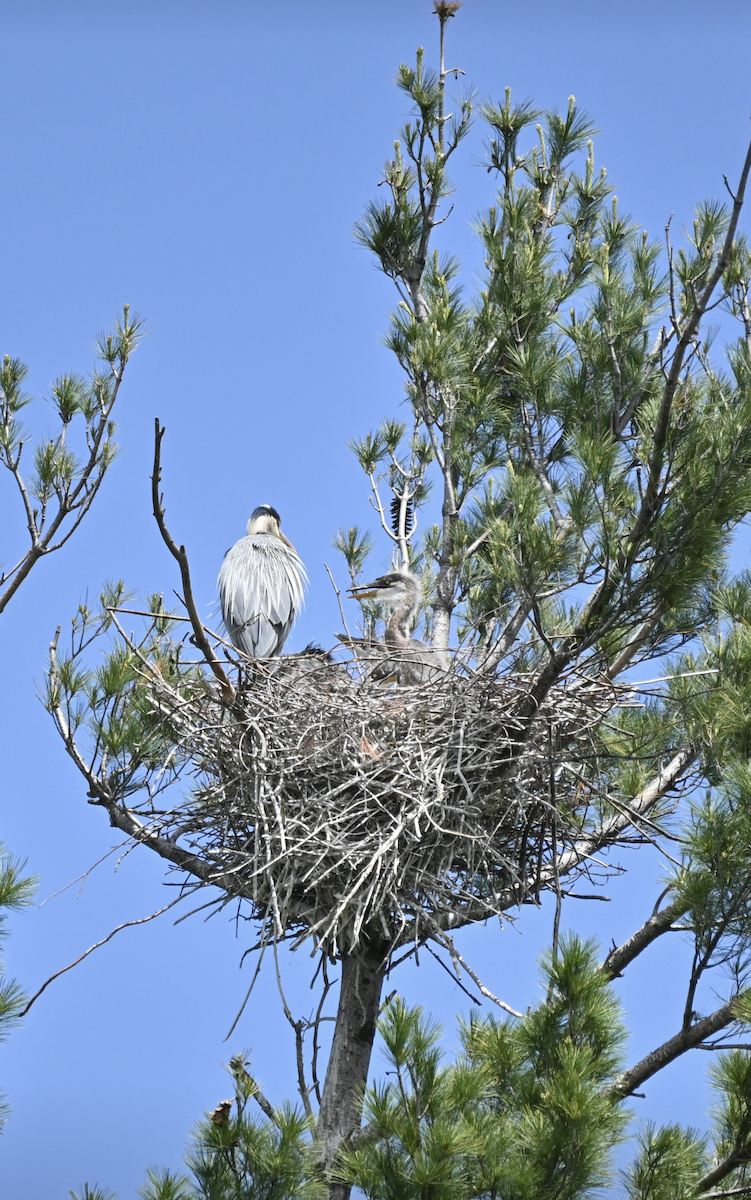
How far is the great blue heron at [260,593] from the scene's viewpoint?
7.18m

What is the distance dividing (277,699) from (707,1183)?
7.50 ft

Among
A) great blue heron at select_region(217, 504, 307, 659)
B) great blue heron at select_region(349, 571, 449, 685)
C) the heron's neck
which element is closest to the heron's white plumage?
great blue heron at select_region(217, 504, 307, 659)

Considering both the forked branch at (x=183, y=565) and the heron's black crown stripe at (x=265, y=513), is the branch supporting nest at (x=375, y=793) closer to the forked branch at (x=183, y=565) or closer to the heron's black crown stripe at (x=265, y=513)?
the forked branch at (x=183, y=565)

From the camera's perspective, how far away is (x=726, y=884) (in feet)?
15.5

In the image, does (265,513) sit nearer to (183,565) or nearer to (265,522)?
(265,522)

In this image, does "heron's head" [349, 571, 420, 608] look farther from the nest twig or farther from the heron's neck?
the nest twig

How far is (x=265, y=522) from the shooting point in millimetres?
8594

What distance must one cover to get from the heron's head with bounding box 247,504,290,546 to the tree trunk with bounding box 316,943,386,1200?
11.8 feet

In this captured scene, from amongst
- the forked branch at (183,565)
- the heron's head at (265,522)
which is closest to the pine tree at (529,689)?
the forked branch at (183,565)

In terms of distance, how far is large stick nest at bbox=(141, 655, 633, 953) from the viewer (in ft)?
16.1

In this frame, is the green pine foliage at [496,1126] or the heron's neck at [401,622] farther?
the heron's neck at [401,622]

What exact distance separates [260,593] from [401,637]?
1.26 metres

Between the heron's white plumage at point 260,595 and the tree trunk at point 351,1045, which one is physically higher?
the heron's white plumage at point 260,595

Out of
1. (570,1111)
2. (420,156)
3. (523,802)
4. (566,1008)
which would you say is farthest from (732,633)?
(420,156)
